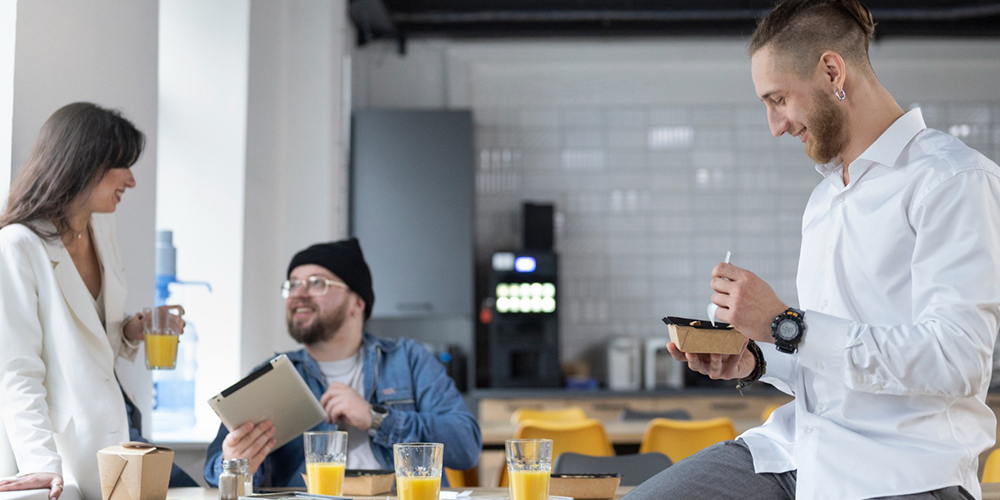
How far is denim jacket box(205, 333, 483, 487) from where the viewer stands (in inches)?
97.0

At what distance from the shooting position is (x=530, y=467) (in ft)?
5.14

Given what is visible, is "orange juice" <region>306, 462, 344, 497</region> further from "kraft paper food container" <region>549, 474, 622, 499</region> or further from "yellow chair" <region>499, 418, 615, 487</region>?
"yellow chair" <region>499, 418, 615, 487</region>

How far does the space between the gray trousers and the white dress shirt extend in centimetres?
10

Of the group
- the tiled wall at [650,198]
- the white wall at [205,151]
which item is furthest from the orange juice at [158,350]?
the tiled wall at [650,198]

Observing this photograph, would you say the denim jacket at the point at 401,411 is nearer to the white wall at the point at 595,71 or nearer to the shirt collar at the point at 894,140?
the shirt collar at the point at 894,140

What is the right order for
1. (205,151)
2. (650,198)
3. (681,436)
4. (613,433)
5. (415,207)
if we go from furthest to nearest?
(650,198) < (415,207) < (205,151) < (613,433) < (681,436)

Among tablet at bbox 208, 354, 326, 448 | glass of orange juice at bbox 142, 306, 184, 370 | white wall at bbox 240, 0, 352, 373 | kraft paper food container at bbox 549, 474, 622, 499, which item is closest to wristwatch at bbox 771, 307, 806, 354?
kraft paper food container at bbox 549, 474, 622, 499

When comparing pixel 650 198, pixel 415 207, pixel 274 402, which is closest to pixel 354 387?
pixel 274 402

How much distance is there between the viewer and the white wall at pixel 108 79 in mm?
2307

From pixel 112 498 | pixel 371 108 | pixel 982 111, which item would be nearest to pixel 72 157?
pixel 112 498

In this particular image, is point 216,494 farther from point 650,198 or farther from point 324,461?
point 650,198

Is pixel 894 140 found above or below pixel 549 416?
above

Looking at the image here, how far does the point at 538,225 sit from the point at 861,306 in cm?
435

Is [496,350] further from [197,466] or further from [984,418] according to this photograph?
[984,418]
